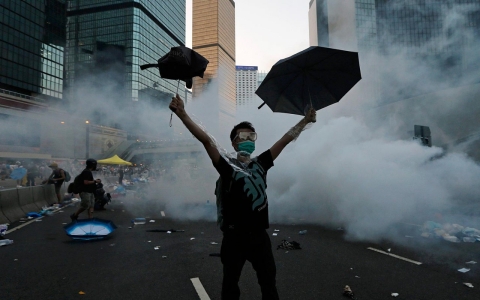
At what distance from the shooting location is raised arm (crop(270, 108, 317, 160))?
6.40 ft

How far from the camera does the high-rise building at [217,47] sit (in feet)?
49.9

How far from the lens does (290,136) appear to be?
6.82 feet

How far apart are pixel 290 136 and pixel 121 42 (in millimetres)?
37738

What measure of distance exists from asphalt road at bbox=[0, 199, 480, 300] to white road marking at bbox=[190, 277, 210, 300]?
4 cm

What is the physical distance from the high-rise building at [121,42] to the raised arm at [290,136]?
6403 mm

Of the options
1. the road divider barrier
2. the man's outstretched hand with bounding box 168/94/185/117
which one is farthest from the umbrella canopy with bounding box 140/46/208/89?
the road divider barrier

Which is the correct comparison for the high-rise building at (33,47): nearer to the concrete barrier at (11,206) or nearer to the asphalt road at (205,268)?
the concrete barrier at (11,206)

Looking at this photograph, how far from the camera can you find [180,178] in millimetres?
18188

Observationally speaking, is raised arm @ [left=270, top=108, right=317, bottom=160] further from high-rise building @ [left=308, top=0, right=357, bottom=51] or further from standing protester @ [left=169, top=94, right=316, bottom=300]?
high-rise building @ [left=308, top=0, right=357, bottom=51]

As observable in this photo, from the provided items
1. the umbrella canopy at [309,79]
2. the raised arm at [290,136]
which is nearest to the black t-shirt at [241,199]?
the raised arm at [290,136]

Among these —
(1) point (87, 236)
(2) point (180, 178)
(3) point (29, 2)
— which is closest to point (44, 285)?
(1) point (87, 236)

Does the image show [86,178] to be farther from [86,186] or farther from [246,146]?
[246,146]

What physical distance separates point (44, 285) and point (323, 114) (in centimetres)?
818

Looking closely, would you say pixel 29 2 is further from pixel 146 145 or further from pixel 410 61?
pixel 410 61
